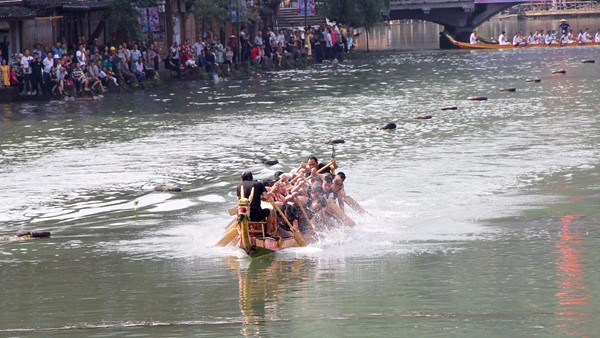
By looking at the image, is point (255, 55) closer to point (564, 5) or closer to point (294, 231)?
point (294, 231)

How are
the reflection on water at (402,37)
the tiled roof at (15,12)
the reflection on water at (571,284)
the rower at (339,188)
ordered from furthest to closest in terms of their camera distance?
the reflection on water at (402,37) → the tiled roof at (15,12) → the rower at (339,188) → the reflection on water at (571,284)

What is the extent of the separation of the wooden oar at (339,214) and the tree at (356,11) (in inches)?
2571

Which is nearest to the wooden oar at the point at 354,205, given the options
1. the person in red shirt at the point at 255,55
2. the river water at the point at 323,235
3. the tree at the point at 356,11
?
the river water at the point at 323,235

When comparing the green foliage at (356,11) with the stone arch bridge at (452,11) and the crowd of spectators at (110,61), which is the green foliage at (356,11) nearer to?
the crowd of spectators at (110,61)

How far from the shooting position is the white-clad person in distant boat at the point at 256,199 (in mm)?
22719

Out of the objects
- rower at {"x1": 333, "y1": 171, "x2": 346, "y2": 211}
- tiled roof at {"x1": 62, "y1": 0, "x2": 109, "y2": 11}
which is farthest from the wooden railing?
rower at {"x1": 333, "y1": 171, "x2": 346, "y2": 211}

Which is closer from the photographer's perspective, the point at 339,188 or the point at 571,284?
the point at 571,284

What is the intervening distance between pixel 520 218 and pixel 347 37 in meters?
65.9

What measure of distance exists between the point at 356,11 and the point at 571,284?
71388mm

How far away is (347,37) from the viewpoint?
9100cm

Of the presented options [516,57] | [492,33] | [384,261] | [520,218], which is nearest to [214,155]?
[520,218]

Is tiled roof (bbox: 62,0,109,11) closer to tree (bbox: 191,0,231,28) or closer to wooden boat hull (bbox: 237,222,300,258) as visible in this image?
tree (bbox: 191,0,231,28)

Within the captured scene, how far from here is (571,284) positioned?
65.5 ft

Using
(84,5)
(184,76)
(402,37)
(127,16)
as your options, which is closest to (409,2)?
(402,37)
